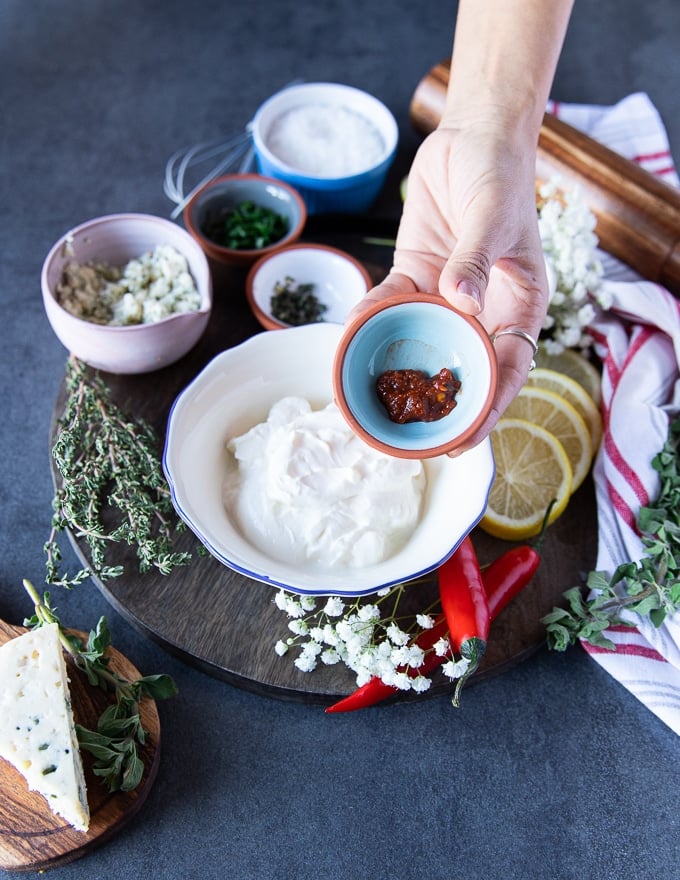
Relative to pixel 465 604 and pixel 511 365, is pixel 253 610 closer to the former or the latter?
pixel 465 604

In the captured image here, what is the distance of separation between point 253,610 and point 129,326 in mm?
832

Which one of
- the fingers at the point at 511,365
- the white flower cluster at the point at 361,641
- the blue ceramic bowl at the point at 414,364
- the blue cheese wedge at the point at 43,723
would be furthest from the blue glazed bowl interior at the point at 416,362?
the blue cheese wedge at the point at 43,723

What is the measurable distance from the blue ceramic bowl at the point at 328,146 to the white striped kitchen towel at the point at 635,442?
34.5 inches

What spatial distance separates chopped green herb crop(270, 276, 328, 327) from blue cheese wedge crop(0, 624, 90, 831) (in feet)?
3.76

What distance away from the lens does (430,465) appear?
6.97 ft

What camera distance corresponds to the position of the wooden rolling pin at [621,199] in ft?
8.54

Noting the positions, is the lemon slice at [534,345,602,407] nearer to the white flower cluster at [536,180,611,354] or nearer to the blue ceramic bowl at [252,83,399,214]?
the white flower cluster at [536,180,611,354]

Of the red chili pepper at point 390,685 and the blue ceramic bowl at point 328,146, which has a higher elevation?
the blue ceramic bowl at point 328,146

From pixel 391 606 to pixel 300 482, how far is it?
1.29 ft

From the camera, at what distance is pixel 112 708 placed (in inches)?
70.9

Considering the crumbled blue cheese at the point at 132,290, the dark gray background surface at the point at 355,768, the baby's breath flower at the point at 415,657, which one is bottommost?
the dark gray background surface at the point at 355,768

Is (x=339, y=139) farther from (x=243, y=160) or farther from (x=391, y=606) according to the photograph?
(x=391, y=606)

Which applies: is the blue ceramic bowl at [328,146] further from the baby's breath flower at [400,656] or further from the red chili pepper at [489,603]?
the baby's breath flower at [400,656]

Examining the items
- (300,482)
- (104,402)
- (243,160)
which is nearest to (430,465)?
(300,482)
